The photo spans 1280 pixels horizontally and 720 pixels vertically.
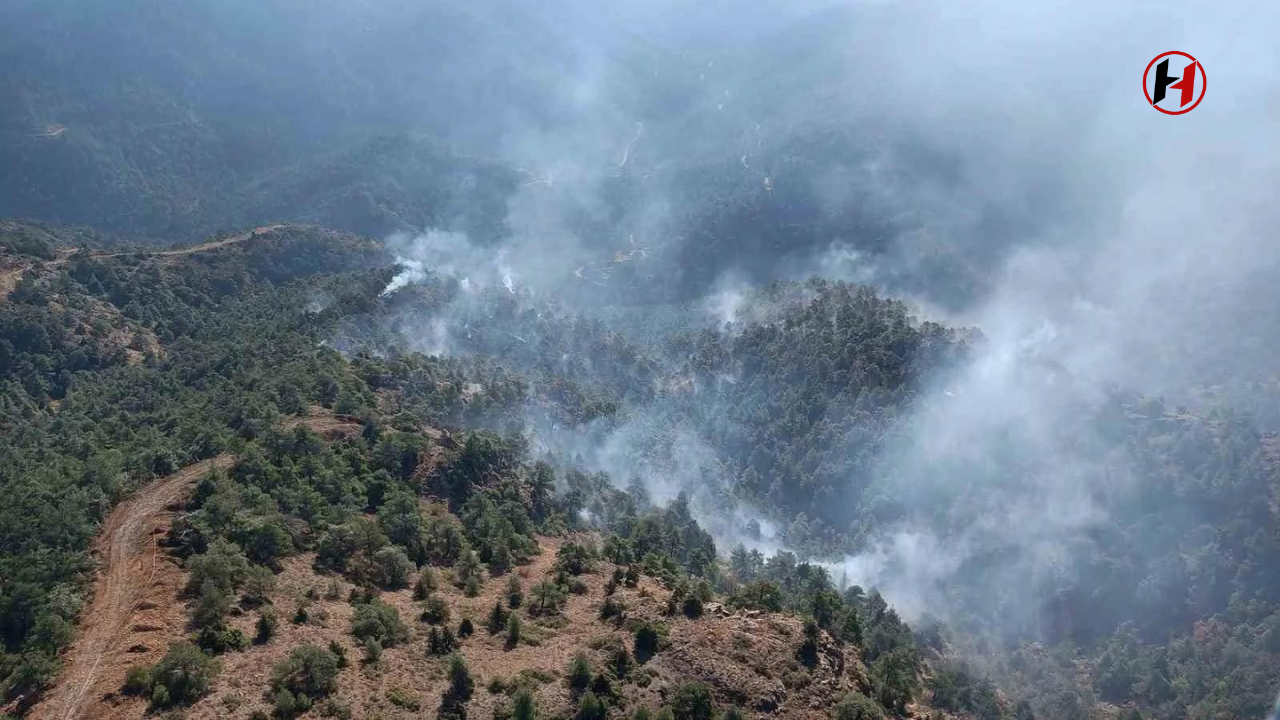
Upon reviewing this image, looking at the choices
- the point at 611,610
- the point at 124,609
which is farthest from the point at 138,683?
the point at 611,610

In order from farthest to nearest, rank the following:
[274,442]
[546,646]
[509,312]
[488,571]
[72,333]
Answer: [509,312] < [72,333] < [274,442] < [488,571] < [546,646]

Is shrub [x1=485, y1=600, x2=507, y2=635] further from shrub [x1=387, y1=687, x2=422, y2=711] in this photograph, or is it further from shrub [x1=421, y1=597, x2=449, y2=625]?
shrub [x1=387, y1=687, x2=422, y2=711]

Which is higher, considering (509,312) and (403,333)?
(509,312)

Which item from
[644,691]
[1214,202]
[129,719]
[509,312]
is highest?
[1214,202]

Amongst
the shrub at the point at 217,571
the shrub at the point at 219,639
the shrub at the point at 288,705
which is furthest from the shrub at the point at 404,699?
the shrub at the point at 217,571

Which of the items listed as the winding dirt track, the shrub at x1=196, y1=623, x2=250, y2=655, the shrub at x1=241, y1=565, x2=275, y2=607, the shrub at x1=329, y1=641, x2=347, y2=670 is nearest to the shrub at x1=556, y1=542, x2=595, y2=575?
the shrub at x1=329, y1=641, x2=347, y2=670

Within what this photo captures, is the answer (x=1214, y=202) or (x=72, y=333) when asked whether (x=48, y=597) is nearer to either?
(x=72, y=333)

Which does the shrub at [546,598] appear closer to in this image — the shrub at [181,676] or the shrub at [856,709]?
the shrub at [856,709]

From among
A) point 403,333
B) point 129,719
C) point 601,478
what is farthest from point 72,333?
point 129,719
